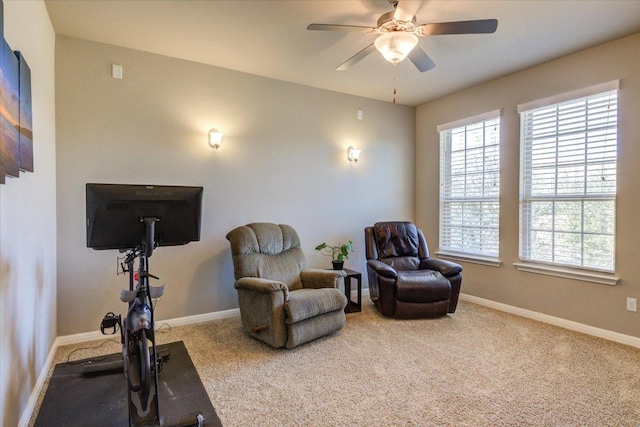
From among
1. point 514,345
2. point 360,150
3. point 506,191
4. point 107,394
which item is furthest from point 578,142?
point 107,394

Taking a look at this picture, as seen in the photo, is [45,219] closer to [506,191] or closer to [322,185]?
[322,185]

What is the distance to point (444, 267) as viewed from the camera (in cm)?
398

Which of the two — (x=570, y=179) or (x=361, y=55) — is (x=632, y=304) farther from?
(x=361, y=55)

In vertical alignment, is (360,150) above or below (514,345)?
above

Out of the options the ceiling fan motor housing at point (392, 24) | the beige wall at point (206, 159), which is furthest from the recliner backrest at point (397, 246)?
the ceiling fan motor housing at point (392, 24)

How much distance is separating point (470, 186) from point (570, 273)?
1.54 meters

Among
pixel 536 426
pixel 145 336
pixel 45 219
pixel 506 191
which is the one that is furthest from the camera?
pixel 506 191

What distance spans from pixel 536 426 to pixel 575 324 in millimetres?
2054

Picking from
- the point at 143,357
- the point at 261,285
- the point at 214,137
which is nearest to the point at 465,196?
the point at 261,285

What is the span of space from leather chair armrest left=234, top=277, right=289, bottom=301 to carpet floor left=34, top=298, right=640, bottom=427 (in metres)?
0.52

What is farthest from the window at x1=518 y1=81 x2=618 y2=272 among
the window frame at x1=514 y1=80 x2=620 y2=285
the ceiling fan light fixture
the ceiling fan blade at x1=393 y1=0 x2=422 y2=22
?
the ceiling fan blade at x1=393 y1=0 x2=422 y2=22

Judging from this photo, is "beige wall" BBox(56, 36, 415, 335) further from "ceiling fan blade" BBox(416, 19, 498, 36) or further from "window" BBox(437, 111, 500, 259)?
"ceiling fan blade" BBox(416, 19, 498, 36)

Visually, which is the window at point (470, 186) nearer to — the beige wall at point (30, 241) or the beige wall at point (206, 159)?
the beige wall at point (206, 159)

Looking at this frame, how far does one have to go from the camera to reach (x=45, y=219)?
2.65 meters
